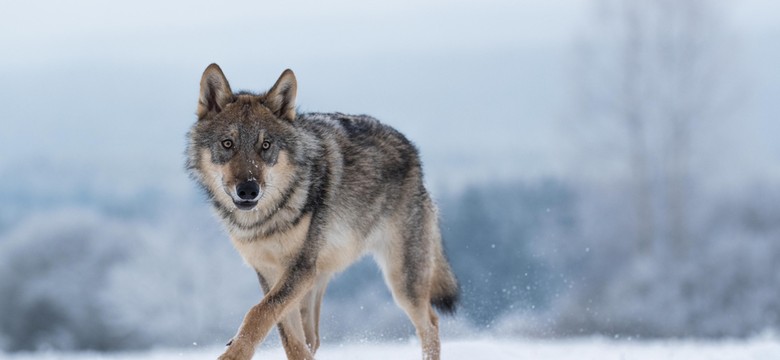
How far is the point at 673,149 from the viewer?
20.5 metres

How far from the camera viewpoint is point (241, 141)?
5160mm

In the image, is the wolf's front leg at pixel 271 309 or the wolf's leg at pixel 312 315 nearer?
the wolf's front leg at pixel 271 309

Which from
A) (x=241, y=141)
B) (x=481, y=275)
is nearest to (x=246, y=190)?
(x=241, y=141)

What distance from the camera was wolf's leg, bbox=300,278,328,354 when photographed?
6.28 metres

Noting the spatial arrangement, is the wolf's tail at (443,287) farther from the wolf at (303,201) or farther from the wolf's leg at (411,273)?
the wolf's leg at (411,273)

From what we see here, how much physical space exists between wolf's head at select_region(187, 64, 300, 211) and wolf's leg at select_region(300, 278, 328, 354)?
3.48 ft

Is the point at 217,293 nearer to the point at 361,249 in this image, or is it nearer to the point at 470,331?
the point at 470,331

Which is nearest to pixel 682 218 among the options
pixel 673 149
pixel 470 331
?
pixel 673 149

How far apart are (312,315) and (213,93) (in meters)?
1.67

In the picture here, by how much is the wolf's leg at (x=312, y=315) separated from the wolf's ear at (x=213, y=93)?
1.41 meters

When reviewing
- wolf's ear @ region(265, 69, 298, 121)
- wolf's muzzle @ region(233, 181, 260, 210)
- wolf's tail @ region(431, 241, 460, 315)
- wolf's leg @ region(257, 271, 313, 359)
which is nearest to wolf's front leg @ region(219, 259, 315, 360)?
wolf's leg @ region(257, 271, 313, 359)

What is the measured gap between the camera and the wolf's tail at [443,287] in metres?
6.81

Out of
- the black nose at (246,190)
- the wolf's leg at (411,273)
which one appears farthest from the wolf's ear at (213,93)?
the wolf's leg at (411,273)

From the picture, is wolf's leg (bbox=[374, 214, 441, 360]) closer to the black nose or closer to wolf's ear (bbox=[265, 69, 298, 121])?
wolf's ear (bbox=[265, 69, 298, 121])
